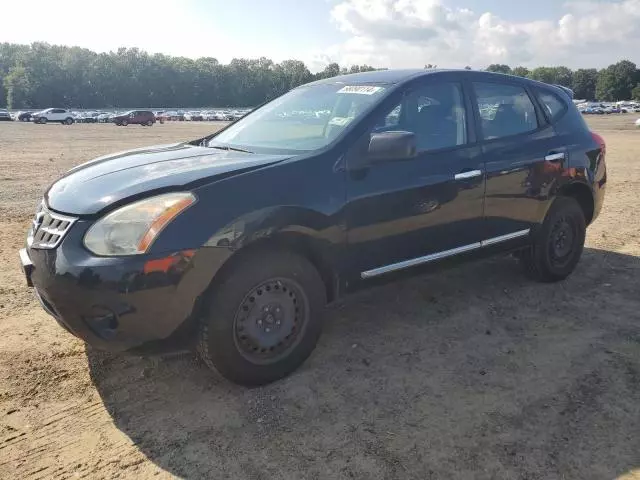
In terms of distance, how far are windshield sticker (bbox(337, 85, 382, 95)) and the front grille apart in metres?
2.12

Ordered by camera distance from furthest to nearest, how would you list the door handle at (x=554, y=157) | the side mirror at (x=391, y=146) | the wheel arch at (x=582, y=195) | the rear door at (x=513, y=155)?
1. the wheel arch at (x=582, y=195)
2. the door handle at (x=554, y=157)
3. the rear door at (x=513, y=155)
4. the side mirror at (x=391, y=146)

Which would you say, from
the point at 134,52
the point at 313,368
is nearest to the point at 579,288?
the point at 313,368

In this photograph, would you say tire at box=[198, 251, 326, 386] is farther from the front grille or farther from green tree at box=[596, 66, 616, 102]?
green tree at box=[596, 66, 616, 102]

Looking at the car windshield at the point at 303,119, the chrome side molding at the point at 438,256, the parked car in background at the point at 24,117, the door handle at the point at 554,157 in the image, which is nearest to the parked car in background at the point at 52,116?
the parked car in background at the point at 24,117

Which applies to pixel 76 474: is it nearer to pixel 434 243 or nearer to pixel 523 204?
pixel 434 243

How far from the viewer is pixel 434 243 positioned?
388 centimetres

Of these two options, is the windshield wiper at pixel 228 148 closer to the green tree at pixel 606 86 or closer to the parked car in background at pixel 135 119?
the parked car in background at pixel 135 119

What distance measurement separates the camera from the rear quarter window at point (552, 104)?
4883 millimetres

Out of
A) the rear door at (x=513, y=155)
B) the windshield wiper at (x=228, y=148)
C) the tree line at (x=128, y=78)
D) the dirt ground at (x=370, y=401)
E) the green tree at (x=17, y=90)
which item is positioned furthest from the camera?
the tree line at (x=128, y=78)

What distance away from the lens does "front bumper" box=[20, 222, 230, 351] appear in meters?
2.71

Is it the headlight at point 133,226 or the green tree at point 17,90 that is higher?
the green tree at point 17,90

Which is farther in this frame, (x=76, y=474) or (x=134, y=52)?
(x=134, y=52)

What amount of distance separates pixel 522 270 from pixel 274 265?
9.72 ft

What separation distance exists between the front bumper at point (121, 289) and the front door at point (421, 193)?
1028mm
